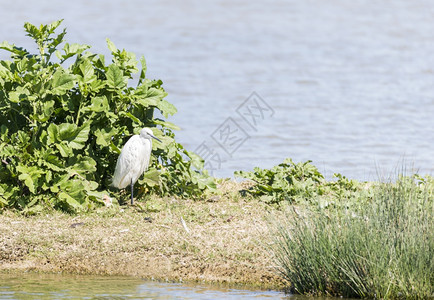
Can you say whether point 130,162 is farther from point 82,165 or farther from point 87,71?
point 87,71

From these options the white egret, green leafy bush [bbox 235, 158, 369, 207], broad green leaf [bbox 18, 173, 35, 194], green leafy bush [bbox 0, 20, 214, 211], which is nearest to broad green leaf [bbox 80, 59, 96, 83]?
green leafy bush [bbox 0, 20, 214, 211]

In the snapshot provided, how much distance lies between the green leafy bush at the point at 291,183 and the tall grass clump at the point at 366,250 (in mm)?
2421

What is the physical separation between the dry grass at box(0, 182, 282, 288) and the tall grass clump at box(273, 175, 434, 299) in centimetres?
46

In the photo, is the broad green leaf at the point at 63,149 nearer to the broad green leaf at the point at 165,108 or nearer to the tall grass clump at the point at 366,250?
the broad green leaf at the point at 165,108

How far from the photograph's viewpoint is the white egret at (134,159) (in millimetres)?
8945

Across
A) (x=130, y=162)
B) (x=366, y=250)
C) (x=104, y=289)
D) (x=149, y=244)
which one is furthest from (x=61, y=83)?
(x=366, y=250)

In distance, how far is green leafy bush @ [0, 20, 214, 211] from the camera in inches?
346

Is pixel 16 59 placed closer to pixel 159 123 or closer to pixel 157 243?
pixel 159 123

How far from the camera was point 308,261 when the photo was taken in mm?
6582

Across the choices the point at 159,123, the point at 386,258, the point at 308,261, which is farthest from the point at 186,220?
the point at 386,258

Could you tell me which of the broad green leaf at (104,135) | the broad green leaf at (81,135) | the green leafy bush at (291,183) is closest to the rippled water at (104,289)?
the broad green leaf at (81,135)

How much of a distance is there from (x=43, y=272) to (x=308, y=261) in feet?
9.21

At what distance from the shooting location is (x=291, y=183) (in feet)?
31.3

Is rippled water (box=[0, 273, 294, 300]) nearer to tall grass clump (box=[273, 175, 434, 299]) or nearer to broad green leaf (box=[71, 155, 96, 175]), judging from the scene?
tall grass clump (box=[273, 175, 434, 299])
